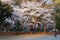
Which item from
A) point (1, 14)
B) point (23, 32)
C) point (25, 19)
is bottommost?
point (23, 32)

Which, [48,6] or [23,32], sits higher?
[48,6]

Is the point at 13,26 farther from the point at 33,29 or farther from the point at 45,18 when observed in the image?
the point at 45,18

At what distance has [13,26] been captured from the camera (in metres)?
27.1

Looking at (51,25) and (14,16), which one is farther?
(51,25)

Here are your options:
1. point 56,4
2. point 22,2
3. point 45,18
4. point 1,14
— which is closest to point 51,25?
point 45,18

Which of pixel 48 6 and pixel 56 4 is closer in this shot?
pixel 56 4

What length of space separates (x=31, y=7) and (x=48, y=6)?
2.75m

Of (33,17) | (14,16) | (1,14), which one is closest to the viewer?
(1,14)

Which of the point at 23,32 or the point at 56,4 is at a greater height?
the point at 56,4

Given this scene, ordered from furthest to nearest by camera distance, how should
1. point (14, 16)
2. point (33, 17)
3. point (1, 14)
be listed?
point (33, 17), point (14, 16), point (1, 14)

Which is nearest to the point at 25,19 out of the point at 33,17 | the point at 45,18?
the point at 33,17

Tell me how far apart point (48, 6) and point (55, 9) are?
1834mm

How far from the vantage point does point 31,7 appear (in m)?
28.4

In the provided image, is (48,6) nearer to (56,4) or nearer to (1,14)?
(56,4)
